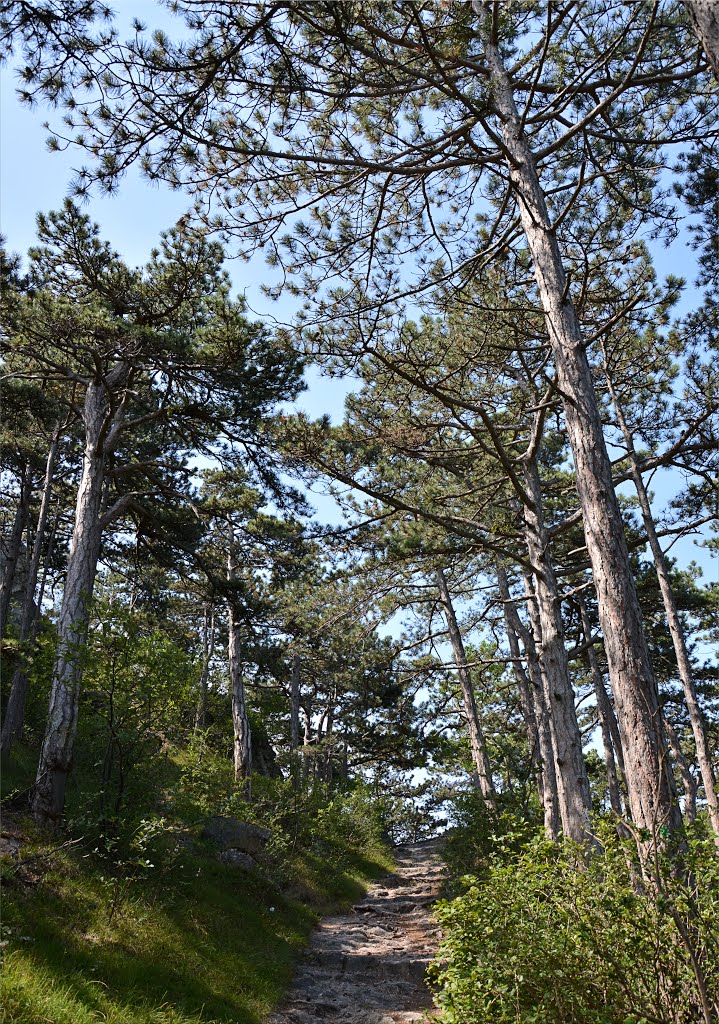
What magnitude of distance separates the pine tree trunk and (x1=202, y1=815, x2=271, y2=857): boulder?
10.1 ft

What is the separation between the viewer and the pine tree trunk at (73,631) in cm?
745

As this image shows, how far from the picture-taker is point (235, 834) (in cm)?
1059

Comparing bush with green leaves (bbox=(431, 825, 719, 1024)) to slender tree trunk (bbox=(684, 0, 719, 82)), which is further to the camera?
bush with green leaves (bbox=(431, 825, 719, 1024))

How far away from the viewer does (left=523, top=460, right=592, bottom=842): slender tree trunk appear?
284 inches

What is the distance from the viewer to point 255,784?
1593 centimetres

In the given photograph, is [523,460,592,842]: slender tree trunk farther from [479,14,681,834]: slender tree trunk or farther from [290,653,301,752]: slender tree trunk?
[290,653,301,752]: slender tree trunk

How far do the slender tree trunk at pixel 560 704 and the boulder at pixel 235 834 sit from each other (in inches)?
210

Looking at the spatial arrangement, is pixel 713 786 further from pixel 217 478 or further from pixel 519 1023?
pixel 217 478

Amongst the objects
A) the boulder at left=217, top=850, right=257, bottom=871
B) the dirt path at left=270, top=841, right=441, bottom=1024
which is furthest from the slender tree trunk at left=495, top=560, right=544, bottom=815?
the boulder at left=217, top=850, right=257, bottom=871

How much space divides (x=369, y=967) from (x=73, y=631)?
556cm

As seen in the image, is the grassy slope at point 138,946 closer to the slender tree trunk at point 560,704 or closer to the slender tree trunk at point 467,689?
the slender tree trunk at point 560,704

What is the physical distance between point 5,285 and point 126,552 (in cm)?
606

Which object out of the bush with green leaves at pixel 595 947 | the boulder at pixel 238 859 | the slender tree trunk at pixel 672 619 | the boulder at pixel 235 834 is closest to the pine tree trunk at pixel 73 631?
the boulder at pixel 238 859

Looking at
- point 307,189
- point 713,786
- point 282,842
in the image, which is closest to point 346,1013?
point 282,842
